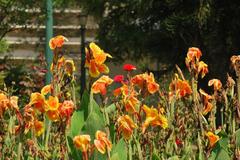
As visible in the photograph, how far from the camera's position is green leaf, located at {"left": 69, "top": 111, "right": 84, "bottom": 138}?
3193 millimetres

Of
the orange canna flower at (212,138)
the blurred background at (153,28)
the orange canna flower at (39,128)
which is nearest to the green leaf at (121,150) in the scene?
the orange canna flower at (212,138)

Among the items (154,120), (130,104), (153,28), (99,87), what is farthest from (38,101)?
(153,28)

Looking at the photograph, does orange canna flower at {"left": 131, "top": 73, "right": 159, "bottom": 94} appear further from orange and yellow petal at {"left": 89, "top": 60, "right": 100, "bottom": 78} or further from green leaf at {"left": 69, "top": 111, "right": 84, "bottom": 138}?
green leaf at {"left": 69, "top": 111, "right": 84, "bottom": 138}

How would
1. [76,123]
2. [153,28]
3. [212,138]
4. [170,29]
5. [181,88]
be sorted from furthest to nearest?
[153,28] < [170,29] < [181,88] < [76,123] < [212,138]

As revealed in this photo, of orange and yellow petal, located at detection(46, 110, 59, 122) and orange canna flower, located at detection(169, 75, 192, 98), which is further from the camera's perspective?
orange canna flower, located at detection(169, 75, 192, 98)

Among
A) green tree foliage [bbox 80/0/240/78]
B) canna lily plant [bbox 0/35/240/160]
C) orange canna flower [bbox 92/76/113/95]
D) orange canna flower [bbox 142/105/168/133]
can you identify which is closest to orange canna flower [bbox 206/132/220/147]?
canna lily plant [bbox 0/35/240/160]

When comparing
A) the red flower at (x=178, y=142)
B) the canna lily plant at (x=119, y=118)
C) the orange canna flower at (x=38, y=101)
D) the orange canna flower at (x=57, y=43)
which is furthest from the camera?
the red flower at (x=178, y=142)

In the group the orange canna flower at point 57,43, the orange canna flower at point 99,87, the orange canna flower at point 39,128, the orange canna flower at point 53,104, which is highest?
the orange canna flower at point 57,43

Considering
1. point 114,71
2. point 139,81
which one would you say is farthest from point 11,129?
point 114,71

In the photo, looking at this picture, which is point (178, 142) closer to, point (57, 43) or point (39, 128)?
point (39, 128)

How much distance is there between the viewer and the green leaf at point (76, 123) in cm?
319

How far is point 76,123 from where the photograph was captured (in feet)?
10.6

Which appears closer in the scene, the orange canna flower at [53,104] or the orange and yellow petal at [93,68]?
the orange canna flower at [53,104]

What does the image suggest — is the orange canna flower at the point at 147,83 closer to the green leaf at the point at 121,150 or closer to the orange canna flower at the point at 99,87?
the orange canna flower at the point at 99,87
